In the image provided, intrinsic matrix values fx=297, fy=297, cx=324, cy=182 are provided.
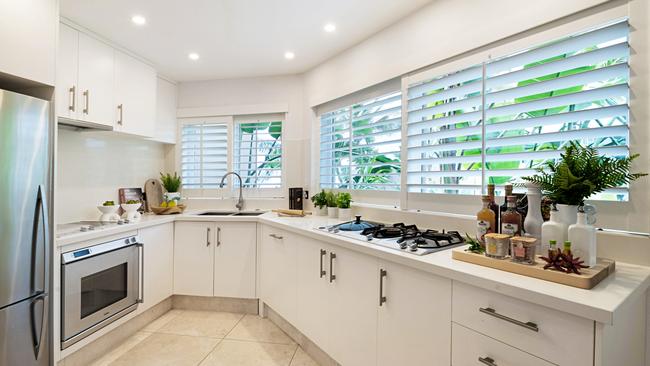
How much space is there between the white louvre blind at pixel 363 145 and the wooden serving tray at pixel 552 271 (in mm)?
1139

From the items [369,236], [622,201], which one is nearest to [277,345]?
[369,236]

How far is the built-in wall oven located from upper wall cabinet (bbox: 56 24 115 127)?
101cm

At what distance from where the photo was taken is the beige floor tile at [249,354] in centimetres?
207

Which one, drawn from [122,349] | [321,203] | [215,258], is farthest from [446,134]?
[122,349]

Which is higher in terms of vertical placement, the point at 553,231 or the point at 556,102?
the point at 556,102

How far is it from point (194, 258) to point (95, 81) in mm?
1715

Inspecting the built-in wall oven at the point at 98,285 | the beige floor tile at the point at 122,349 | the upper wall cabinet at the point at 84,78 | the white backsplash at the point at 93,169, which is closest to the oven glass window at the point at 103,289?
the built-in wall oven at the point at 98,285

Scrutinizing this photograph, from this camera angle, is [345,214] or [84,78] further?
[345,214]

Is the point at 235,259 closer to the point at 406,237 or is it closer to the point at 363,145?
the point at 363,145

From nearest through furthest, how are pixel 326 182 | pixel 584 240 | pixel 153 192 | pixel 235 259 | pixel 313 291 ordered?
A: 1. pixel 584 240
2. pixel 313 291
3. pixel 235 259
4. pixel 326 182
5. pixel 153 192

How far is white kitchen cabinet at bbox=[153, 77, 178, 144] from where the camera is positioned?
3.24 meters

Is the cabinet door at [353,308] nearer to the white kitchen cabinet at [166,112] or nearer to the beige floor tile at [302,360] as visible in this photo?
the beige floor tile at [302,360]

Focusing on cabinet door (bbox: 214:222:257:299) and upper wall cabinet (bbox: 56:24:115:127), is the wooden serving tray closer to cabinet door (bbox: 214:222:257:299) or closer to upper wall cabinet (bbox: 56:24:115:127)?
cabinet door (bbox: 214:222:257:299)

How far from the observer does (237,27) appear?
7.56 feet
